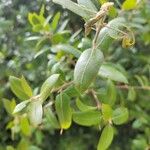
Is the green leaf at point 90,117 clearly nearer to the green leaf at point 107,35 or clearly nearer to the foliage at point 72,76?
the foliage at point 72,76

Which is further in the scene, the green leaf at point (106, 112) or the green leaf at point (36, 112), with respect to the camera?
the green leaf at point (106, 112)

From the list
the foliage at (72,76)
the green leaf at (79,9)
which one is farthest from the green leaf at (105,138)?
the green leaf at (79,9)

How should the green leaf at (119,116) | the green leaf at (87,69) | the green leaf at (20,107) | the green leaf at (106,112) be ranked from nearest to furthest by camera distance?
the green leaf at (87,69) < the green leaf at (20,107) < the green leaf at (106,112) < the green leaf at (119,116)

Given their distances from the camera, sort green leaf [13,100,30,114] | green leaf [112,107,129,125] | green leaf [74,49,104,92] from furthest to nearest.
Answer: green leaf [112,107,129,125]
green leaf [13,100,30,114]
green leaf [74,49,104,92]

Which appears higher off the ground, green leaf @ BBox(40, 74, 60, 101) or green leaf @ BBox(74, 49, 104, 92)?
green leaf @ BBox(74, 49, 104, 92)

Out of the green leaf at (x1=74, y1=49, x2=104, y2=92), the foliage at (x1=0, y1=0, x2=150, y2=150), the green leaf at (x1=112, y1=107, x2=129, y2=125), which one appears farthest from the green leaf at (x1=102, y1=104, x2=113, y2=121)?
the green leaf at (x1=74, y1=49, x2=104, y2=92)

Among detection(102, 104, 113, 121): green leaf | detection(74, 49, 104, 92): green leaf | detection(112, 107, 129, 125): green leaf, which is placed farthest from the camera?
detection(112, 107, 129, 125): green leaf

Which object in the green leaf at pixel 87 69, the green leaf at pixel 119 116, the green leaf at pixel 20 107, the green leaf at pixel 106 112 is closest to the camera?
the green leaf at pixel 87 69

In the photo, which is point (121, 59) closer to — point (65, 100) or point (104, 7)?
point (65, 100)

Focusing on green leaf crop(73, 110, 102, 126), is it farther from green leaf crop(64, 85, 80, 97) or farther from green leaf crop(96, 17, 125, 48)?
green leaf crop(96, 17, 125, 48)
